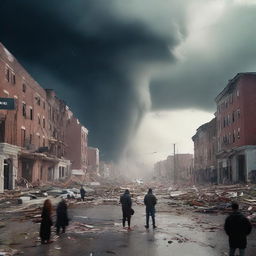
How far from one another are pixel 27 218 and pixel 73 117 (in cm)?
6346

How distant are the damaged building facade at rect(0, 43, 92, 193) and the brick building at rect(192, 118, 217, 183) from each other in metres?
29.3

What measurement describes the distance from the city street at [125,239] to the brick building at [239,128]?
1245 inches

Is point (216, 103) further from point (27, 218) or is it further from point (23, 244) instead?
point (23, 244)

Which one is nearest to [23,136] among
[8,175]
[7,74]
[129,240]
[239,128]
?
[8,175]

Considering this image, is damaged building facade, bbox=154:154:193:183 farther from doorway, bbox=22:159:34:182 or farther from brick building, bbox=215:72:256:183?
doorway, bbox=22:159:34:182

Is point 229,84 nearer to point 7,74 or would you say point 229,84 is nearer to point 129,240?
point 7,74

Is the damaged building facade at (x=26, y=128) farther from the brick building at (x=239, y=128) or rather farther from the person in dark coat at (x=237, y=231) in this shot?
the brick building at (x=239, y=128)

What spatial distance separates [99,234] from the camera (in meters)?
13.7

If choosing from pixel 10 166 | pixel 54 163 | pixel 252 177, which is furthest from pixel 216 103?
pixel 10 166

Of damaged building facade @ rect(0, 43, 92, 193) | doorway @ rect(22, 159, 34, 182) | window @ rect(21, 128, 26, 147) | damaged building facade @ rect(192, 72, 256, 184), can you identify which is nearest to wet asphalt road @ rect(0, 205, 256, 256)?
damaged building facade @ rect(0, 43, 92, 193)

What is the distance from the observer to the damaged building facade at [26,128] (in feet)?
124

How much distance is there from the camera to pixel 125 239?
12492 millimetres

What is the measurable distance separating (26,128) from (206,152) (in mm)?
42831

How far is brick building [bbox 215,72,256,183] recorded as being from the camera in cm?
4703
